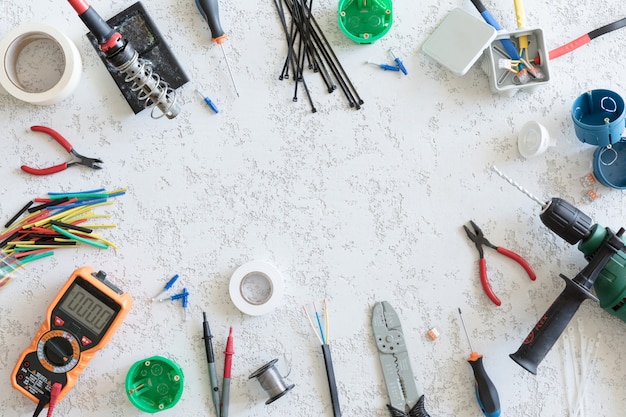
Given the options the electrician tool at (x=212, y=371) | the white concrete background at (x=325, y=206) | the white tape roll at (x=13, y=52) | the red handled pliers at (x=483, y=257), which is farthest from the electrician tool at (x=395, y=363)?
the white tape roll at (x=13, y=52)

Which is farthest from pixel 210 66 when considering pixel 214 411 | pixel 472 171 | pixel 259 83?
pixel 214 411

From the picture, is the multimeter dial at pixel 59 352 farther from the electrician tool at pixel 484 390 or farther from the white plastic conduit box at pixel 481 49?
the white plastic conduit box at pixel 481 49

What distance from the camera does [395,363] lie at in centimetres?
121

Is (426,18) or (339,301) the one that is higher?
(426,18)

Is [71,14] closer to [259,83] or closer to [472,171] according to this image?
[259,83]

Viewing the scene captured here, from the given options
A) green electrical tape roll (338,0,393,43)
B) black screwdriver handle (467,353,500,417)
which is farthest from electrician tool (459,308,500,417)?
green electrical tape roll (338,0,393,43)

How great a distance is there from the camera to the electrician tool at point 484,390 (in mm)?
1172

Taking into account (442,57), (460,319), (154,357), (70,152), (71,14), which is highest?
(71,14)

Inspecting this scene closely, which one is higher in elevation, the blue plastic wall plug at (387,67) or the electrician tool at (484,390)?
the blue plastic wall plug at (387,67)

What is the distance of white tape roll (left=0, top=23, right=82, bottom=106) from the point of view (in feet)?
3.90

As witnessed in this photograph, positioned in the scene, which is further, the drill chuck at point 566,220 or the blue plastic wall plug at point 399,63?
the blue plastic wall plug at point 399,63

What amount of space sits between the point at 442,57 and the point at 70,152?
0.80 m

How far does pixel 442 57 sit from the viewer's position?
1.23 m

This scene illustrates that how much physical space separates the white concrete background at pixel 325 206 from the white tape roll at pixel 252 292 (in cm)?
3
